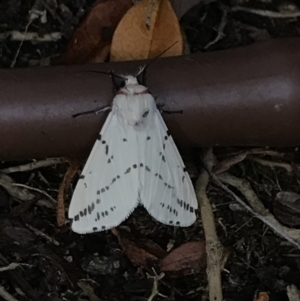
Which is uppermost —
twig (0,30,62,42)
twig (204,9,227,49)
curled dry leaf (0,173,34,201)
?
twig (0,30,62,42)

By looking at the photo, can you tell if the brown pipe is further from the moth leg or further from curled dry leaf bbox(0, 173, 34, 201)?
curled dry leaf bbox(0, 173, 34, 201)

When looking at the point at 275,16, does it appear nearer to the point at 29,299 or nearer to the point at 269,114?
the point at 269,114

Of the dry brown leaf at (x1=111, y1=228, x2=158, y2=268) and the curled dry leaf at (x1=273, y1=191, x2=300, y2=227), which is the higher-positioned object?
the curled dry leaf at (x1=273, y1=191, x2=300, y2=227)

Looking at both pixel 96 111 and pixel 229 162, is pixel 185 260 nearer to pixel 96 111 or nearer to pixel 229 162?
pixel 229 162

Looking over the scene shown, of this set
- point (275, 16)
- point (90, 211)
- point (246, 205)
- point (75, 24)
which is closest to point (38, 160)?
point (90, 211)

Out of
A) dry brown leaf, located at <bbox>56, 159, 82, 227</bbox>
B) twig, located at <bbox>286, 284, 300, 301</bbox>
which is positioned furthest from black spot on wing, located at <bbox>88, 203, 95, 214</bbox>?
twig, located at <bbox>286, 284, 300, 301</bbox>

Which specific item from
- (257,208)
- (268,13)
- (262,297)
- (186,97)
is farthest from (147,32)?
(262,297)
